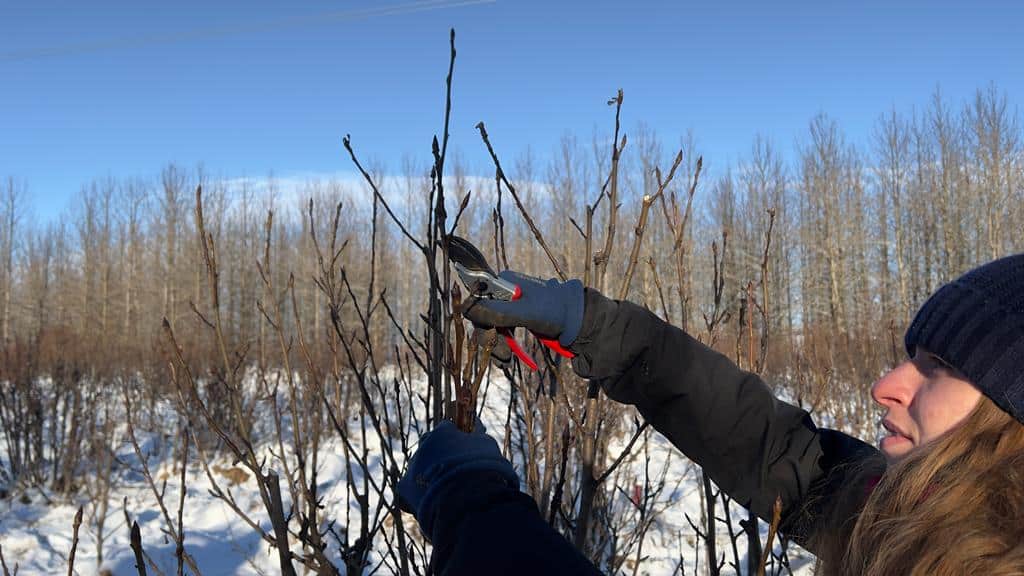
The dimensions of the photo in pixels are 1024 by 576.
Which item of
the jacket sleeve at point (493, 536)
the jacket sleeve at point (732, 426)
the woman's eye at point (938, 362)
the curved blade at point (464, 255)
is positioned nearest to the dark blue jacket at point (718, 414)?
the jacket sleeve at point (732, 426)

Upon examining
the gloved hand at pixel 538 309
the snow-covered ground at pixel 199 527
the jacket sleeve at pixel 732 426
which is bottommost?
the snow-covered ground at pixel 199 527

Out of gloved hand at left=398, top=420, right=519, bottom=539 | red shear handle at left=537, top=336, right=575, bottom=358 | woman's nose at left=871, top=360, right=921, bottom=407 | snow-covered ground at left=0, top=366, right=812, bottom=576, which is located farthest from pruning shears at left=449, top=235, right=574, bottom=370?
snow-covered ground at left=0, top=366, right=812, bottom=576

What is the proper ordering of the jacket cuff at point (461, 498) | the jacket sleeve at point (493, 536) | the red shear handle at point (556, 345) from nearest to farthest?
1. the jacket sleeve at point (493, 536)
2. the jacket cuff at point (461, 498)
3. the red shear handle at point (556, 345)

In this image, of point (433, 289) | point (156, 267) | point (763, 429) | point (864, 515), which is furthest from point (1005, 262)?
point (156, 267)

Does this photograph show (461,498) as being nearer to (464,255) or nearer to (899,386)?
(464,255)

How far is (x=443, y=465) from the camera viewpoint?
841 mm

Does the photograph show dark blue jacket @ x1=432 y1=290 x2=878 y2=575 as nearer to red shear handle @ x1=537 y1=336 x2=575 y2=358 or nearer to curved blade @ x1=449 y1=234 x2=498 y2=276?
red shear handle @ x1=537 y1=336 x2=575 y2=358

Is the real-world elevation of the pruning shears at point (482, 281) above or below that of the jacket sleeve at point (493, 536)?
above

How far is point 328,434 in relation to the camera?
9164 mm

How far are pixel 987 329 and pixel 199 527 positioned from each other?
233 inches

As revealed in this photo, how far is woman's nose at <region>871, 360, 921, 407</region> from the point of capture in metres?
0.96

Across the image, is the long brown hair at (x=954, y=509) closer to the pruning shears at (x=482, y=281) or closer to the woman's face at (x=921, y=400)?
the woman's face at (x=921, y=400)

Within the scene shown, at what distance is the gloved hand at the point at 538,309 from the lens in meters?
1.09

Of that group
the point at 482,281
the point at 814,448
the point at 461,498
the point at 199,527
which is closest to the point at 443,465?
the point at 461,498
